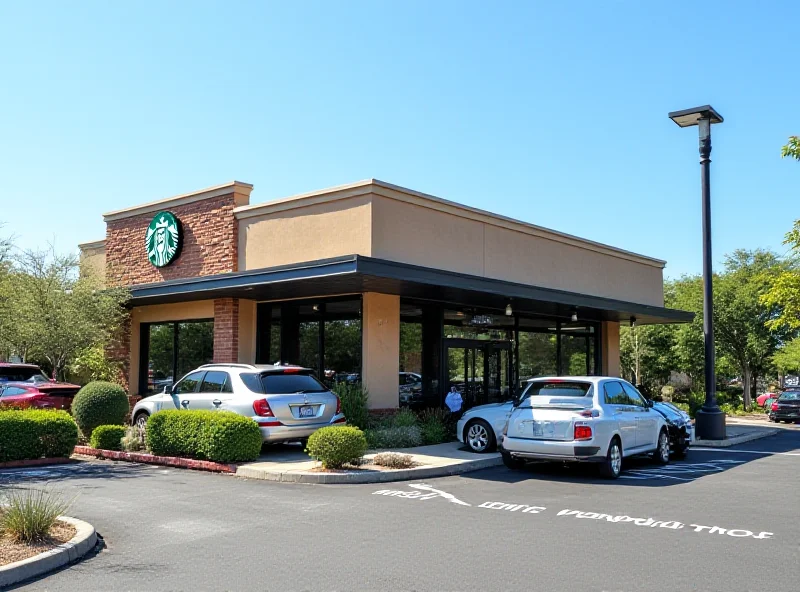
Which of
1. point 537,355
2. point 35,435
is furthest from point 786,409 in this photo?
point 35,435

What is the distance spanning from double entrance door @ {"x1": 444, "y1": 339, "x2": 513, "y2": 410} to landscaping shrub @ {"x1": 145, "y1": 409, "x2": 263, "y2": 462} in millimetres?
7185

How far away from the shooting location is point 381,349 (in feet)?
56.2

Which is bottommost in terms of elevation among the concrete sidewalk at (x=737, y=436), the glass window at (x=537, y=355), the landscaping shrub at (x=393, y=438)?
the concrete sidewalk at (x=737, y=436)

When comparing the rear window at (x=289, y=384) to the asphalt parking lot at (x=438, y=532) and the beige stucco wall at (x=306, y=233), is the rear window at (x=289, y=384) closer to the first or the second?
the asphalt parking lot at (x=438, y=532)

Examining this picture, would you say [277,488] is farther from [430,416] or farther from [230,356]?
[230,356]

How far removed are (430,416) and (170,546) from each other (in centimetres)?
996

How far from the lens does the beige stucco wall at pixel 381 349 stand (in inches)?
663

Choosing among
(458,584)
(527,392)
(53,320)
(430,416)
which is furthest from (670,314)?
(458,584)

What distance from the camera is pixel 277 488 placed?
1117cm

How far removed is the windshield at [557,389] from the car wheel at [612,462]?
2.99 feet

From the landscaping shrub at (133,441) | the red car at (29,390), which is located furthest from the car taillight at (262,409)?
the red car at (29,390)

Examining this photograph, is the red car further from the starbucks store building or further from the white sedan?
the white sedan

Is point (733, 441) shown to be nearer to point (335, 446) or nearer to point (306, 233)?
point (306, 233)

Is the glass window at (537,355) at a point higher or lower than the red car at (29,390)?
higher
